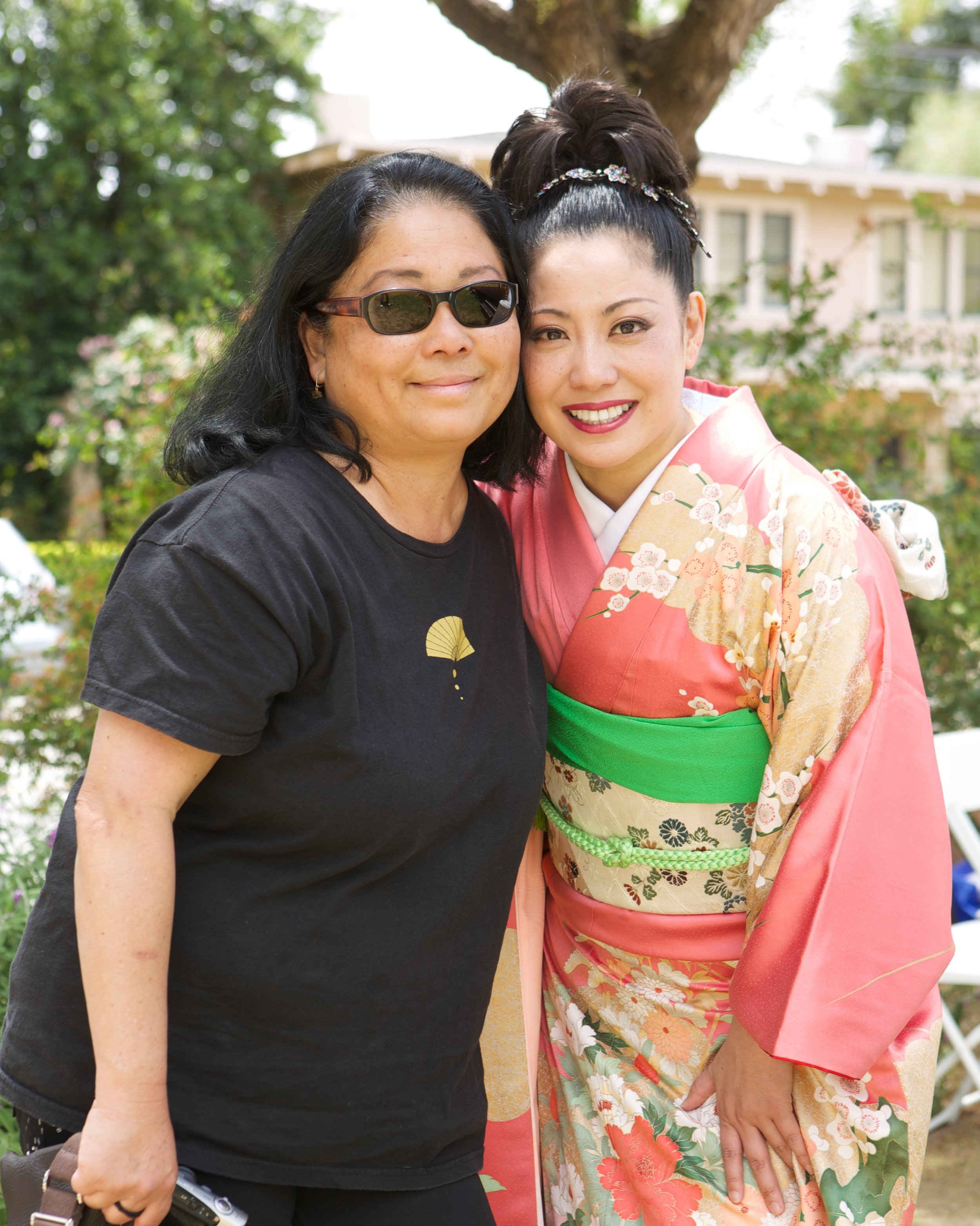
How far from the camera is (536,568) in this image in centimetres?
198

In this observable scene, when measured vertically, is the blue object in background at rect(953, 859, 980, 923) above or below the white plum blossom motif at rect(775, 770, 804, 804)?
below

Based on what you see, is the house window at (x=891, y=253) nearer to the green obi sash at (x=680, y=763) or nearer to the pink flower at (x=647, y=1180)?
the green obi sash at (x=680, y=763)

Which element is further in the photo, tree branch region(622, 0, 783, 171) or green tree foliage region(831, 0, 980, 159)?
green tree foliage region(831, 0, 980, 159)

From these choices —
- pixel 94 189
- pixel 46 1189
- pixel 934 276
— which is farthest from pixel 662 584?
pixel 934 276

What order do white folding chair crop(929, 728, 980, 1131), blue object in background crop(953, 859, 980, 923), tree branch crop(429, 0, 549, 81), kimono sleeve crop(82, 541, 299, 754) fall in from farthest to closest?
tree branch crop(429, 0, 549, 81), blue object in background crop(953, 859, 980, 923), white folding chair crop(929, 728, 980, 1131), kimono sleeve crop(82, 541, 299, 754)

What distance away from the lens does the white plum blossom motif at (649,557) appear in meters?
1.82

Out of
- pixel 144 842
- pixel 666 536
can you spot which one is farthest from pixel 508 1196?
pixel 666 536

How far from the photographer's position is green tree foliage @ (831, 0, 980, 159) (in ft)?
101

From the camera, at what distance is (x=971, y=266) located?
17031mm

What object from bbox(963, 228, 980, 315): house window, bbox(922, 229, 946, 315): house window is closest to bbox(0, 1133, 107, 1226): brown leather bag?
bbox(922, 229, 946, 315): house window

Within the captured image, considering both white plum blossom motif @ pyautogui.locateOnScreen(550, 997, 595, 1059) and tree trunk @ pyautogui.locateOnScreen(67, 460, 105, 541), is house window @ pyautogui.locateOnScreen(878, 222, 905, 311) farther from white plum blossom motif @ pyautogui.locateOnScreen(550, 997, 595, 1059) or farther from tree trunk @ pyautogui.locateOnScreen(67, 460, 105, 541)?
white plum blossom motif @ pyautogui.locateOnScreen(550, 997, 595, 1059)

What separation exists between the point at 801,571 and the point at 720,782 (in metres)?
0.34

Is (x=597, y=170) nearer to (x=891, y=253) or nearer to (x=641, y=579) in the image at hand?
(x=641, y=579)

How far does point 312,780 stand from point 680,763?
0.62 m
